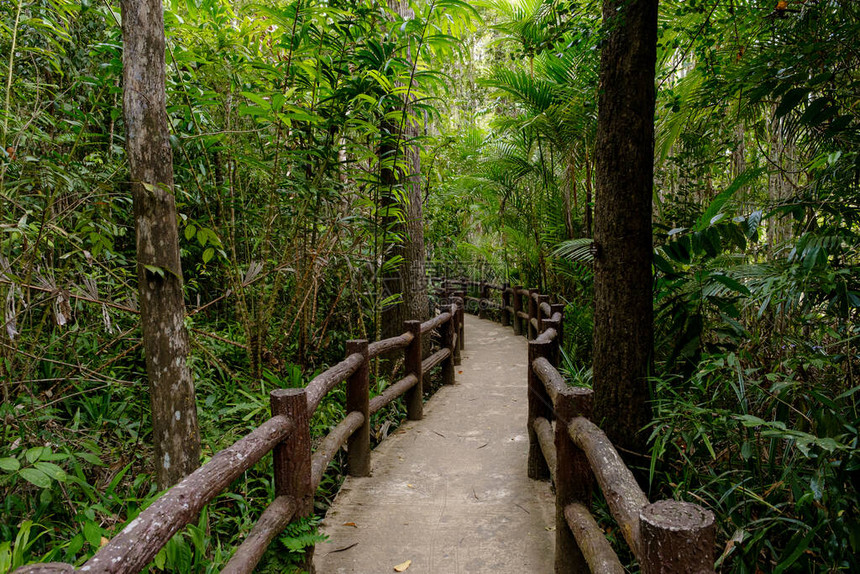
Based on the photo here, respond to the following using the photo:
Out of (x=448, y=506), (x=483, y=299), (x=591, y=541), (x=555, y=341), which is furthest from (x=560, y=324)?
(x=483, y=299)

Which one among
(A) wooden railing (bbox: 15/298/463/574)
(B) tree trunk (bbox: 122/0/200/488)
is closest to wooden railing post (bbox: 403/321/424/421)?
(A) wooden railing (bbox: 15/298/463/574)

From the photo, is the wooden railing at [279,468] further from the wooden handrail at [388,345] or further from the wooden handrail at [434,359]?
the wooden handrail at [434,359]

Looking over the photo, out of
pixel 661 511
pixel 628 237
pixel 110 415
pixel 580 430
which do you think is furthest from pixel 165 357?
pixel 628 237

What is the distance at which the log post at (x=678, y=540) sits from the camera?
1.28 m

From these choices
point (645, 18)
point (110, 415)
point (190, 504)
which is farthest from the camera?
point (110, 415)

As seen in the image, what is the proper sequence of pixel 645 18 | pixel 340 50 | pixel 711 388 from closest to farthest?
pixel 645 18
pixel 711 388
pixel 340 50

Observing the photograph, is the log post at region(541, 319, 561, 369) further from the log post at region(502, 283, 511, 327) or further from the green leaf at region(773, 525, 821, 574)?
the log post at region(502, 283, 511, 327)

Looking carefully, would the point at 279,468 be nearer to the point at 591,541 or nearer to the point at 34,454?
the point at 34,454

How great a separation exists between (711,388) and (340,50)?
348 centimetres

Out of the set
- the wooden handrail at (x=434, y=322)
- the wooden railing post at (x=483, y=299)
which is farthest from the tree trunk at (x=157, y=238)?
the wooden railing post at (x=483, y=299)

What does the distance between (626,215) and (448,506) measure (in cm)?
208

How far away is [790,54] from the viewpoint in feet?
9.60

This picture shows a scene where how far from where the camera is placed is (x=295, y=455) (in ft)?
8.36

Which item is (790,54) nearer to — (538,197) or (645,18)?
(645,18)
